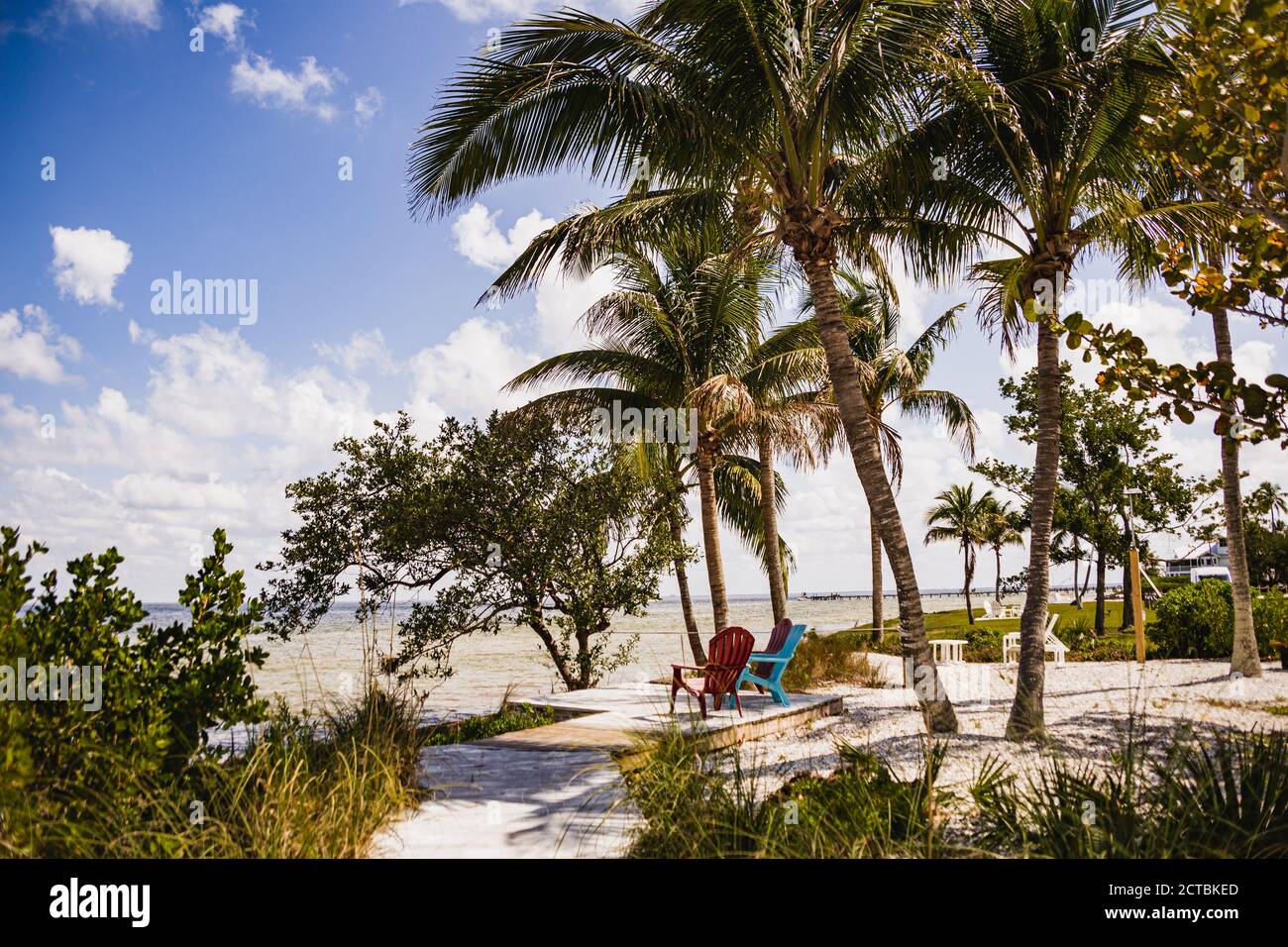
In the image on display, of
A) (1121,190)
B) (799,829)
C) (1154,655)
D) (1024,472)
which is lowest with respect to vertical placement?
(1154,655)

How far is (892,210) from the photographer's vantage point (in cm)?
1012

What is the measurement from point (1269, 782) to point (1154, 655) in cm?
1511

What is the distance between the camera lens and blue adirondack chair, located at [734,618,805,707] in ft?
32.0

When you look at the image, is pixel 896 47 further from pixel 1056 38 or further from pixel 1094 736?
pixel 1094 736

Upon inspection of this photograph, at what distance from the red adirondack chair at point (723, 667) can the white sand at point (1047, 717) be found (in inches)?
26.3

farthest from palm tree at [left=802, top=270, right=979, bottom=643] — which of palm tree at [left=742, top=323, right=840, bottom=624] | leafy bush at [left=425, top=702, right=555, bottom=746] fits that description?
leafy bush at [left=425, top=702, right=555, bottom=746]

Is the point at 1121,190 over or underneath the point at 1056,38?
underneath

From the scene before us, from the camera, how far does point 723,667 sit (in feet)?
29.3

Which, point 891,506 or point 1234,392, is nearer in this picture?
point 1234,392

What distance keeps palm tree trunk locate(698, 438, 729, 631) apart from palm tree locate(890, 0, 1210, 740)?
288 inches

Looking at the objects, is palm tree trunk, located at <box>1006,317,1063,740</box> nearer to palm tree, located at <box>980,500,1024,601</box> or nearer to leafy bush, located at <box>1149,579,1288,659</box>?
leafy bush, located at <box>1149,579,1288,659</box>

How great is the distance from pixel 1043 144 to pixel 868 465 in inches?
151
